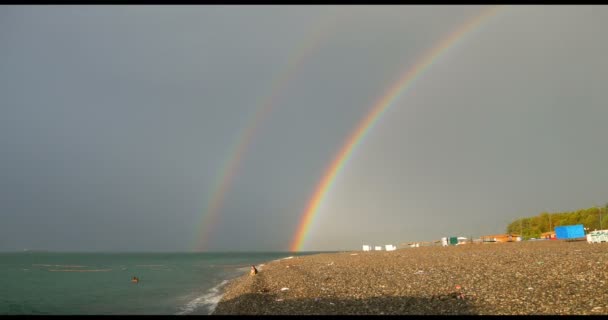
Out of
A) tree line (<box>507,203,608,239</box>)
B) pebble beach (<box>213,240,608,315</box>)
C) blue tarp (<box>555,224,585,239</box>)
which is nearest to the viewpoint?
pebble beach (<box>213,240,608,315</box>)

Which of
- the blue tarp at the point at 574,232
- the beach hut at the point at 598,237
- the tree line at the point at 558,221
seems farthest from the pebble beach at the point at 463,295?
the tree line at the point at 558,221

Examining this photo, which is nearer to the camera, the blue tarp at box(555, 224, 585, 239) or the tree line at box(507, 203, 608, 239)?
the blue tarp at box(555, 224, 585, 239)

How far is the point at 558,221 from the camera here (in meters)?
86.6

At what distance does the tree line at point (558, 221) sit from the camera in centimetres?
7544

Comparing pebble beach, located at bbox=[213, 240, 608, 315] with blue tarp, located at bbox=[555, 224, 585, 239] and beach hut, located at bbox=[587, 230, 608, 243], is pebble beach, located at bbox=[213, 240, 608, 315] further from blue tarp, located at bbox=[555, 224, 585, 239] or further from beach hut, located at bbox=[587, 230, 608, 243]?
blue tarp, located at bbox=[555, 224, 585, 239]

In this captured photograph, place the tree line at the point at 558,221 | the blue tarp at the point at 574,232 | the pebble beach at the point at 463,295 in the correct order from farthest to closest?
the tree line at the point at 558,221, the blue tarp at the point at 574,232, the pebble beach at the point at 463,295

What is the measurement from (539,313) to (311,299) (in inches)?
347

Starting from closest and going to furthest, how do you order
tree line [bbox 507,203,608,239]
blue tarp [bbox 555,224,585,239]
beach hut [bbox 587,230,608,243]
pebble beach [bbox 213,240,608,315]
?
pebble beach [bbox 213,240,608,315], beach hut [bbox 587,230,608,243], blue tarp [bbox 555,224,585,239], tree line [bbox 507,203,608,239]

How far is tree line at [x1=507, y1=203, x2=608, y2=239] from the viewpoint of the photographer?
75.4 metres

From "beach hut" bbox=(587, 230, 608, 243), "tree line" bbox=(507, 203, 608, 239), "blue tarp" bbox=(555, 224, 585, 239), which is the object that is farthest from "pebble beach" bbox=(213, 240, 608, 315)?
"tree line" bbox=(507, 203, 608, 239)

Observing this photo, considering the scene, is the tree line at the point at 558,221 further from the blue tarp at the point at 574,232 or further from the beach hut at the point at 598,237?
the beach hut at the point at 598,237

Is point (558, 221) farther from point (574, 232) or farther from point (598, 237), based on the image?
point (598, 237)
